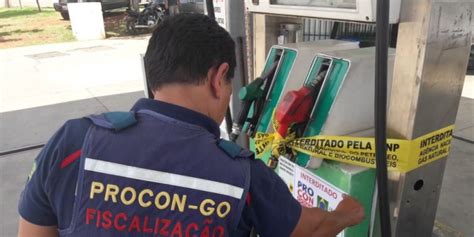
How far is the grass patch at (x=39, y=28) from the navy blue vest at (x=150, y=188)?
11569mm

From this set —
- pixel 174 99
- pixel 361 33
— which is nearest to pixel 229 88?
pixel 174 99

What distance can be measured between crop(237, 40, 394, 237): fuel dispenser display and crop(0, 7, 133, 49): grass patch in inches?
443

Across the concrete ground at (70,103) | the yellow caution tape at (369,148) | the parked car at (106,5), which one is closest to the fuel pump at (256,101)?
the yellow caution tape at (369,148)

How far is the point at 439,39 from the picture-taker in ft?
4.17

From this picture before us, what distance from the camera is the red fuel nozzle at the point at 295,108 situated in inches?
56.6

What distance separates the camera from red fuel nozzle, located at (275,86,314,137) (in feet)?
4.72

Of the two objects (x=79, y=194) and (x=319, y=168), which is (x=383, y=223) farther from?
(x=79, y=194)

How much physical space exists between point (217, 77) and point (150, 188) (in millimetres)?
329

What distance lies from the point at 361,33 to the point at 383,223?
1.19m

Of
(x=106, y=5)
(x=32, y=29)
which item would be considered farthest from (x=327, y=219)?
(x=106, y=5)

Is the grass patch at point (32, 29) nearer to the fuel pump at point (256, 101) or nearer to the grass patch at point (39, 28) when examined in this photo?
the grass patch at point (39, 28)

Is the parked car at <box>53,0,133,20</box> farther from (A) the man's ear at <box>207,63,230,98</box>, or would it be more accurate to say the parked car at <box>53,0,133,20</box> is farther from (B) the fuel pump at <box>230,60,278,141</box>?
(A) the man's ear at <box>207,63,230,98</box>

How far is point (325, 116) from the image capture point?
4.77 ft

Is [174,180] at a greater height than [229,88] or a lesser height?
lesser
